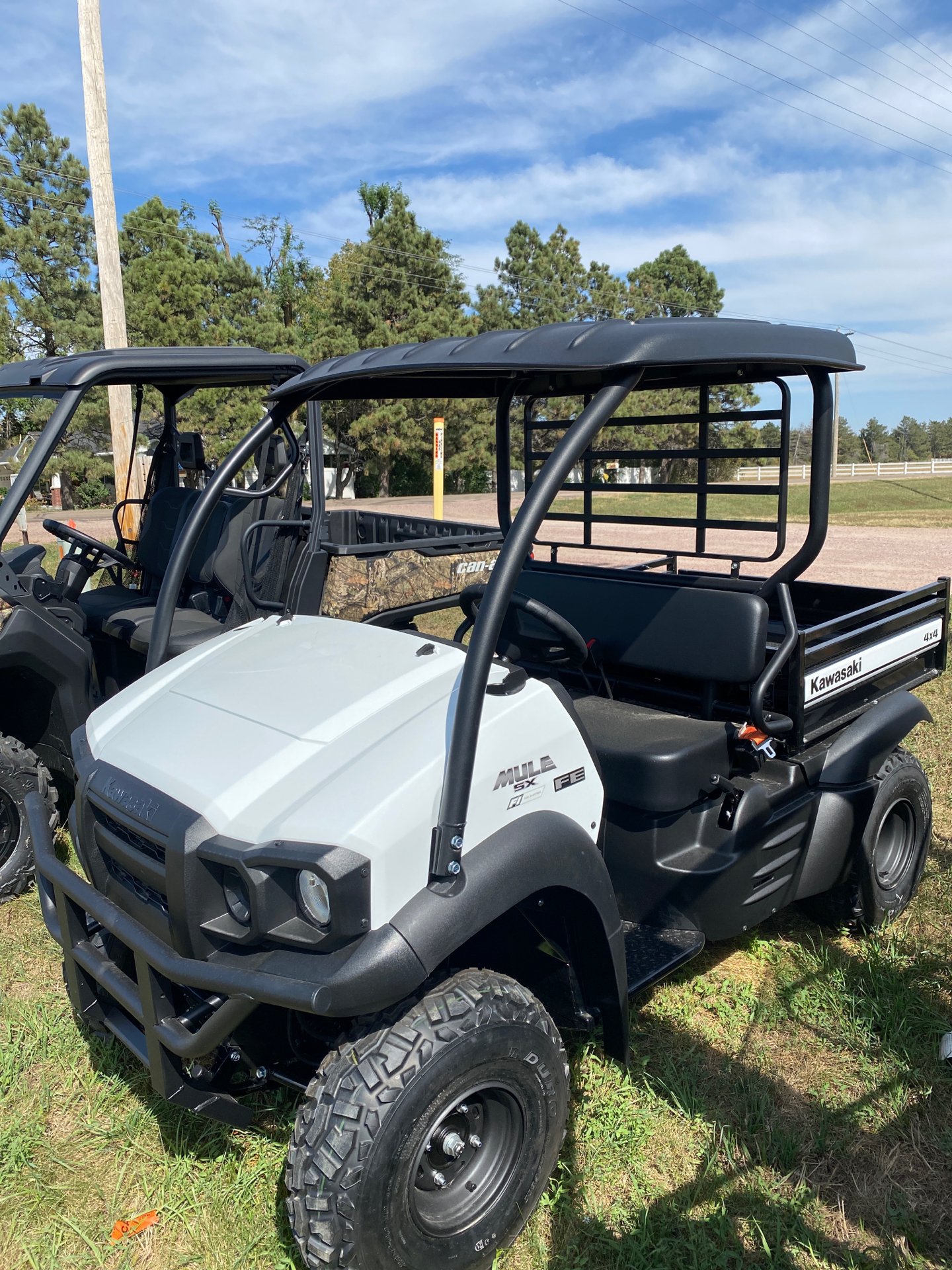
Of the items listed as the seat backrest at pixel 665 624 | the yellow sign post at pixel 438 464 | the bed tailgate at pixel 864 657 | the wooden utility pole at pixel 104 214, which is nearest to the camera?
the seat backrest at pixel 665 624

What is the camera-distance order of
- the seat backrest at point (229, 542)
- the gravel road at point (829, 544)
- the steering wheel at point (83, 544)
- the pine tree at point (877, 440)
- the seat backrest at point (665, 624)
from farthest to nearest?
1. the pine tree at point (877, 440)
2. the gravel road at point (829, 544)
3. the steering wheel at point (83, 544)
4. the seat backrest at point (229, 542)
5. the seat backrest at point (665, 624)

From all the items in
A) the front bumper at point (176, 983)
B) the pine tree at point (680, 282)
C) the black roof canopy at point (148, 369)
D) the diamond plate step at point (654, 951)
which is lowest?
the diamond plate step at point (654, 951)

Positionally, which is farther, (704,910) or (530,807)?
(704,910)

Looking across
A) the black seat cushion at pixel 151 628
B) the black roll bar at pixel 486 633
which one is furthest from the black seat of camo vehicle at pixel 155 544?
the black roll bar at pixel 486 633

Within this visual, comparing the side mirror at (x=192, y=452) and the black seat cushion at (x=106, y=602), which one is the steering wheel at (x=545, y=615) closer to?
the black seat cushion at (x=106, y=602)

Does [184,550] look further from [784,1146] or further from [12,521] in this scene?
[784,1146]

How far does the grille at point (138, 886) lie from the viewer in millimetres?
1879

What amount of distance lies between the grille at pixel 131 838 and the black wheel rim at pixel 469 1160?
2.46ft

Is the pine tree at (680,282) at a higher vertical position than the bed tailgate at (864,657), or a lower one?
higher

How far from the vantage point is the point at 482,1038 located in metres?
1.76

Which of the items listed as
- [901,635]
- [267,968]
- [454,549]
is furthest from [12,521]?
[901,635]

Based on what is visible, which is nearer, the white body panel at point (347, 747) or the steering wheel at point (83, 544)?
the white body panel at point (347, 747)

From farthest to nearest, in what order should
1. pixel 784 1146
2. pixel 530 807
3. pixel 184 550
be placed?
pixel 184 550 → pixel 784 1146 → pixel 530 807

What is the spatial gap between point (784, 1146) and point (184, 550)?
7.46 ft
